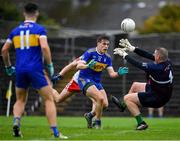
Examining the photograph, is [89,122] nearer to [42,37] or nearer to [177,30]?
[42,37]

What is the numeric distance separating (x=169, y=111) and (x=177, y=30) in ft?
110

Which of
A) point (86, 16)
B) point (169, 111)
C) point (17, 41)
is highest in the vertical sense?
point (86, 16)

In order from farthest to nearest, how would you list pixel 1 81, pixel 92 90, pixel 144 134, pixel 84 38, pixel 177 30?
1. pixel 177 30
2. pixel 84 38
3. pixel 1 81
4. pixel 92 90
5. pixel 144 134

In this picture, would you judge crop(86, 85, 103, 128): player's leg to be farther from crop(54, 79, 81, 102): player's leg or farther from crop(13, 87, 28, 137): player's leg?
crop(13, 87, 28, 137): player's leg

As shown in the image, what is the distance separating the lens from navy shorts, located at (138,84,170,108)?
17656 mm

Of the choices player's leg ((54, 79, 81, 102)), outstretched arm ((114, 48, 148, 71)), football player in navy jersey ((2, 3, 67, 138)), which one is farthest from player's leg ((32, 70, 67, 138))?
player's leg ((54, 79, 81, 102))

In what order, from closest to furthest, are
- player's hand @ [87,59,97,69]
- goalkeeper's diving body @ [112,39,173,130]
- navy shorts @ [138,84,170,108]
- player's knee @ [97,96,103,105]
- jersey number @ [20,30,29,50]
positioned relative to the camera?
1. jersey number @ [20,30,29,50]
2. goalkeeper's diving body @ [112,39,173,130]
3. player's hand @ [87,59,97,69]
4. navy shorts @ [138,84,170,108]
5. player's knee @ [97,96,103,105]

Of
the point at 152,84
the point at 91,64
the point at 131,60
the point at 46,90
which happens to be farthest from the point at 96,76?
the point at 46,90

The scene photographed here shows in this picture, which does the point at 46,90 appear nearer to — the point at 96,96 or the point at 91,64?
the point at 91,64

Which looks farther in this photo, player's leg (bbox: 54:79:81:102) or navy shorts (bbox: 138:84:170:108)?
player's leg (bbox: 54:79:81:102)

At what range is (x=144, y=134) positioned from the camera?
16.1 m

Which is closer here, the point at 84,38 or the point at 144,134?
the point at 144,134

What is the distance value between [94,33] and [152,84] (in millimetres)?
42386

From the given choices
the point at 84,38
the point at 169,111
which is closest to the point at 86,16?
the point at 84,38
